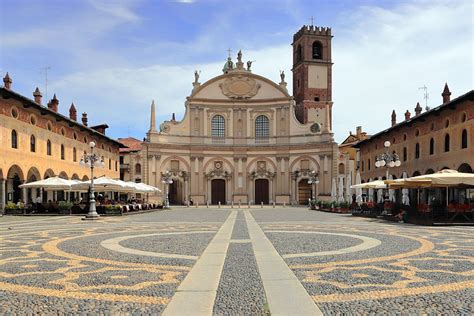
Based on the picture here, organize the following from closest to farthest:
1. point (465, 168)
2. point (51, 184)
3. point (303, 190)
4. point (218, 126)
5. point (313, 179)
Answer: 1. point (51, 184)
2. point (465, 168)
3. point (313, 179)
4. point (303, 190)
5. point (218, 126)

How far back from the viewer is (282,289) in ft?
22.7

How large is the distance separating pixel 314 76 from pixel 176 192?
25998 millimetres

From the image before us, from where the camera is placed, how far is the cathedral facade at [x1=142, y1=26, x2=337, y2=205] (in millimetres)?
63344

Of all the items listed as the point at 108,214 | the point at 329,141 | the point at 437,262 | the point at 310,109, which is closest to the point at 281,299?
the point at 437,262

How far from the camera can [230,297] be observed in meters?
6.53

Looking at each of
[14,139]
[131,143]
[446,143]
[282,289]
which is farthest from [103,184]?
[131,143]

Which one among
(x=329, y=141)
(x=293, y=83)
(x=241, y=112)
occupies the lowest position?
(x=329, y=141)

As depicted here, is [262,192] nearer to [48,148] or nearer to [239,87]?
[239,87]

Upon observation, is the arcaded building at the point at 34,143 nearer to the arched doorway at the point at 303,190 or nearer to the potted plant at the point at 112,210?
the potted plant at the point at 112,210

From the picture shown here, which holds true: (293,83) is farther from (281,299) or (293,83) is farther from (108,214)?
(281,299)

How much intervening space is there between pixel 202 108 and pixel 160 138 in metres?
7.11

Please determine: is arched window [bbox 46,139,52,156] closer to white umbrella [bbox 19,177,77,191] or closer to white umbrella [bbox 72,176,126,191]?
white umbrella [bbox 19,177,77,191]

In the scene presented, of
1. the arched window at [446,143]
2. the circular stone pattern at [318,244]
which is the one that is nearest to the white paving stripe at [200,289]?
the circular stone pattern at [318,244]

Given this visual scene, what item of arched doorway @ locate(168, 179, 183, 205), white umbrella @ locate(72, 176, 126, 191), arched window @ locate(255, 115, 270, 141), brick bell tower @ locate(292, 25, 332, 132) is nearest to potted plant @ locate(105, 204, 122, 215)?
white umbrella @ locate(72, 176, 126, 191)
